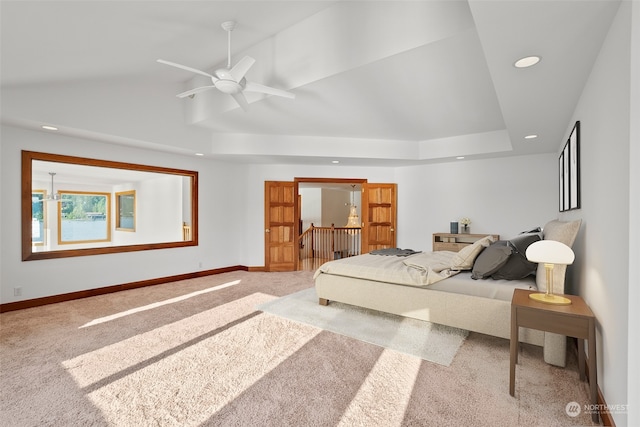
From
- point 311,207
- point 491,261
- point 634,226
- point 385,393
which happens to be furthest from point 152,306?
point 311,207

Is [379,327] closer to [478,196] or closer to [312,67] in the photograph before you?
[312,67]

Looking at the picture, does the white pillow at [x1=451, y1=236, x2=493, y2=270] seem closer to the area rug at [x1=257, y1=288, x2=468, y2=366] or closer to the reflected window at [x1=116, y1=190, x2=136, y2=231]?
the area rug at [x1=257, y1=288, x2=468, y2=366]

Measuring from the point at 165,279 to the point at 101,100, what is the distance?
3.06m

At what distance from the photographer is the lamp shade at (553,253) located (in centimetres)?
206

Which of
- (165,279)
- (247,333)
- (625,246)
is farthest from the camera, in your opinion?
(165,279)

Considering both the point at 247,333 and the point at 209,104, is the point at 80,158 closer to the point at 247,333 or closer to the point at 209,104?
the point at 209,104

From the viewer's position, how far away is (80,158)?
4.48 m

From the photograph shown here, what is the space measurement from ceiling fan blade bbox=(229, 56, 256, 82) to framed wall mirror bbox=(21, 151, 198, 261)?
3.04 m

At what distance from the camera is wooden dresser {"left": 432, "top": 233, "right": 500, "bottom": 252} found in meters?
5.93

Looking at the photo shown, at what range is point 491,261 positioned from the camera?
9.93 feet

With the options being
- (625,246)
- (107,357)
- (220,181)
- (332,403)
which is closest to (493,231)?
(625,246)

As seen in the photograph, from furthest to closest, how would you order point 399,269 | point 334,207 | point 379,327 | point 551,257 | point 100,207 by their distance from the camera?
point 334,207 → point 100,207 → point 399,269 → point 379,327 → point 551,257

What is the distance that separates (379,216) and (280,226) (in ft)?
7.39

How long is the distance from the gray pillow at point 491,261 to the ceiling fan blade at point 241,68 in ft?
10.1
